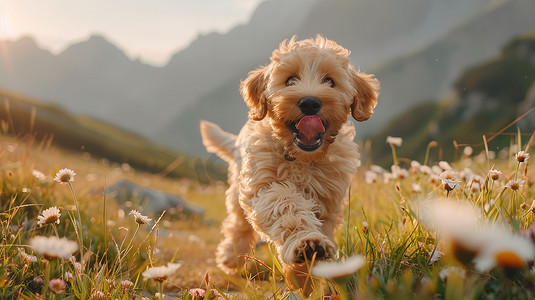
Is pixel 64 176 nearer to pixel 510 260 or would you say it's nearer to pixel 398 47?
pixel 510 260

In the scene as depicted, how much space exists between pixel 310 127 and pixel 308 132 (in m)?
0.04

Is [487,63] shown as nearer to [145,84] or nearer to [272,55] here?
[272,55]

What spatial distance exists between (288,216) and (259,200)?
0.46m

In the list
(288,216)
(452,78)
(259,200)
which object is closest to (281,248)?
(288,216)

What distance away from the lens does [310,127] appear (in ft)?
10.3

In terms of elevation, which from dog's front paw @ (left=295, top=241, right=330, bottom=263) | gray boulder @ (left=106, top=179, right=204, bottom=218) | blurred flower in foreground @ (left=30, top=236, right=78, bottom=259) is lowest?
gray boulder @ (left=106, top=179, right=204, bottom=218)

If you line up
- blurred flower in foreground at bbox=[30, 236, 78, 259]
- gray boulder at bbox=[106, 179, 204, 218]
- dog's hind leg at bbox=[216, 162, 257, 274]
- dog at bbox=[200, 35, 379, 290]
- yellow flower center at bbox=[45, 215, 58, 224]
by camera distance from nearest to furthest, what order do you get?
blurred flower in foreground at bbox=[30, 236, 78, 259] → yellow flower center at bbox=[45, 215, 58, 224] → dog at bbox=[200, 35, 379, 290] → dog's hind leg at bbox=[216, 162, 257, 274] → gray boulder at bbox=[106, 179, 204, 218]

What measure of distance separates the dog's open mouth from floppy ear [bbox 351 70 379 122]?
0.59m

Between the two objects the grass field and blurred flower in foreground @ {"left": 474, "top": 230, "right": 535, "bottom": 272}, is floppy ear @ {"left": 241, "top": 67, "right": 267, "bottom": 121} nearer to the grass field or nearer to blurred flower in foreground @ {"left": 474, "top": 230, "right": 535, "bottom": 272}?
the grass field

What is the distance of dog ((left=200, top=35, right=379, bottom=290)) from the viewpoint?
3.08m

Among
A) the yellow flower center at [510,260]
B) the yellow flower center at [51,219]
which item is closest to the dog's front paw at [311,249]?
the yellow flower center at [510,260]

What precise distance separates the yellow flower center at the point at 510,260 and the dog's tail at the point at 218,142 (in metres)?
3.78

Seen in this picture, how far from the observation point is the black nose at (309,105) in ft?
10.2

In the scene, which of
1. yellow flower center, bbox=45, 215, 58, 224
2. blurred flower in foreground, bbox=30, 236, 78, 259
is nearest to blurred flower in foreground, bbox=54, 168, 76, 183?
yellow flower center, bbox=45, 215, 58, 224
